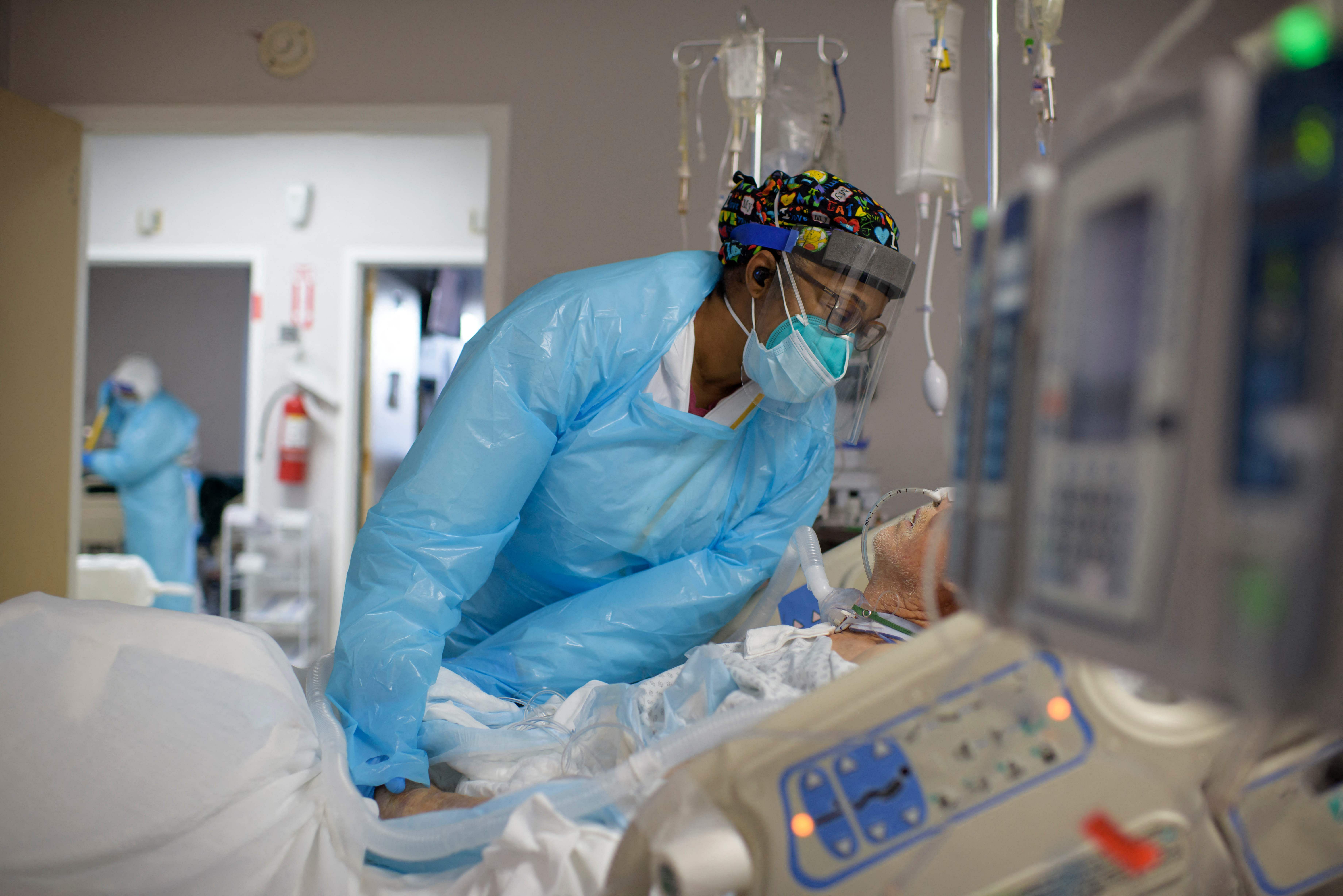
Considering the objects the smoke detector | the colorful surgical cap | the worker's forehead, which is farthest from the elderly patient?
the smoke detector

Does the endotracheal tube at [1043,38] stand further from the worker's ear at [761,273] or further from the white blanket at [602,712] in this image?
the white blanket at [602,712]

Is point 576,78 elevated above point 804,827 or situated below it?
above

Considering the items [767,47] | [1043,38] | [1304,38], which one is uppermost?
[767,47]

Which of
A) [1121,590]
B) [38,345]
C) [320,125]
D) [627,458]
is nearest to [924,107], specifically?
[627,458]

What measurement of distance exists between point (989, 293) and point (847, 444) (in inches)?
73.1

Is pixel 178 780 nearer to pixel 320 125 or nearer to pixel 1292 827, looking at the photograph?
pixel 1292 827

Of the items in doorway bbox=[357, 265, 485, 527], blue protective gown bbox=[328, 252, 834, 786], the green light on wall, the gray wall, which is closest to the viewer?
the green light on wall

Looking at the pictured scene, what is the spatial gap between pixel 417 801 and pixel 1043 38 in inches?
62.2

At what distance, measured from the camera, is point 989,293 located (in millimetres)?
487

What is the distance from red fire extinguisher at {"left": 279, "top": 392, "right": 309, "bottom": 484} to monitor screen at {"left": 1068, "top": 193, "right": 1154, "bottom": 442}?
15.9 feet

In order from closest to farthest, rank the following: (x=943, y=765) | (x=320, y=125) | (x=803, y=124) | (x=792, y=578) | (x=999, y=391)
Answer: (x=999, y=391)
(x=943, y=765)
(x=792, y=578)
(x=803, y=124)
(x=320, y=125)

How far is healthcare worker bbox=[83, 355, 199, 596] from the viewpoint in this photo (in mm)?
4531

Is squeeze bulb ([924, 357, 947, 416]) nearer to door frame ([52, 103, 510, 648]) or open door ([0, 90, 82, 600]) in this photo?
door frame ([52, 103, 510, 648])

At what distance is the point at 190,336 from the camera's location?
20.4 feet
